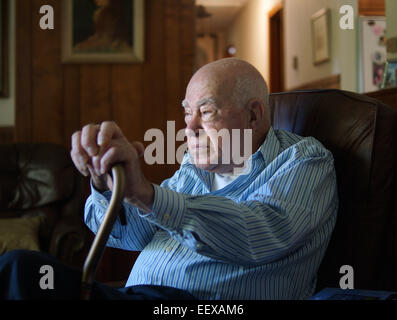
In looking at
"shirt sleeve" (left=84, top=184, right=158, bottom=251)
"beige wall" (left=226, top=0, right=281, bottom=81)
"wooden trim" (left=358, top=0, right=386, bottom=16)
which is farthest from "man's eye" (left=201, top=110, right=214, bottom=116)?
"beige wall" (left=226, top=0, right=281, bottom=81)

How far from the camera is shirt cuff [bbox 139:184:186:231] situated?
0.90 metres

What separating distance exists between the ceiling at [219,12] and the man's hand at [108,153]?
592 centimetres

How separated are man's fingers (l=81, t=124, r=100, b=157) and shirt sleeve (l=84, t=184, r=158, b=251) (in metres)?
0.47

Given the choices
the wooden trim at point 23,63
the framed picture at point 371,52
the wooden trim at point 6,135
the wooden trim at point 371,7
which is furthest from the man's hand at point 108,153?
the wooden trim at point 371,7

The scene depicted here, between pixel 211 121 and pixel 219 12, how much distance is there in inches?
290

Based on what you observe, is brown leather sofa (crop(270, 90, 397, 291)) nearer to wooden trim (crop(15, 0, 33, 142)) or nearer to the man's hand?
the man's hand

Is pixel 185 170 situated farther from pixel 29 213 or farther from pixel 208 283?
pixel 29 213

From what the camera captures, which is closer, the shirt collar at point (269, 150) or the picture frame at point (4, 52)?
the shirt collar at point (269, 150)

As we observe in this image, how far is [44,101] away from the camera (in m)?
2.90

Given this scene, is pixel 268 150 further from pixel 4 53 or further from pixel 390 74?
pixel 4 53

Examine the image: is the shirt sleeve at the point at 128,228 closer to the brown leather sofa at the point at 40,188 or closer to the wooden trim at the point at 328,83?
the brown leather sofa at the point at 40,188

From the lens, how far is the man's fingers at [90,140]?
0.79 m

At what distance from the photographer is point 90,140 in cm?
79
